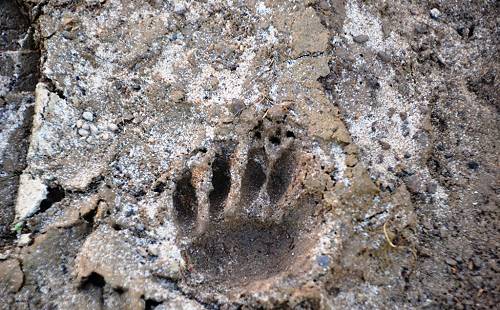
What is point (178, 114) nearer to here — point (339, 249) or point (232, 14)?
point (232, 14)

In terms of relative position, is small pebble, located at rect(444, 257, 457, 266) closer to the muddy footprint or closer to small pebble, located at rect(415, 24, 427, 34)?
the muddy footprint

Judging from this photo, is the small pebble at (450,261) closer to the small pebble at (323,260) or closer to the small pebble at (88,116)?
the small pebble at (323,260)

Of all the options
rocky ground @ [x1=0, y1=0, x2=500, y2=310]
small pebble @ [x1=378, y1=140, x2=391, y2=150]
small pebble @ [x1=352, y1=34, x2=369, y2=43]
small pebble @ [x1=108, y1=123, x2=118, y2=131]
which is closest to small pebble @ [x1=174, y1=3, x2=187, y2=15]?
rocky ground @ [x1=0, y1=0, x2=500, y2=310]

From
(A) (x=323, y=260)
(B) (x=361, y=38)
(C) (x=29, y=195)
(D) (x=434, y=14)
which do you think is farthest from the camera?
(D) (x=434, y=14)

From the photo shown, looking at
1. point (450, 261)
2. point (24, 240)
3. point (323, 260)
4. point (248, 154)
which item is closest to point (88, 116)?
point (24, 240)

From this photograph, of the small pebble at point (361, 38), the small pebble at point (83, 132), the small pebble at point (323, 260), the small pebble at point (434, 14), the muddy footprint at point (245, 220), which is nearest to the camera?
the small pebble at point (323, 260)

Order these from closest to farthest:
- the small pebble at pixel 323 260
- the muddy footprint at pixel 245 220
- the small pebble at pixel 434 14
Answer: the small pebble at pixel 323 260 < the muddy footprint at pixel 245 220 < the small pebble at pixel 434 14

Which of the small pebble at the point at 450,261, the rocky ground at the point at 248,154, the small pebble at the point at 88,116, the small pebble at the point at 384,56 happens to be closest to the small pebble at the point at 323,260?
the rocky ground at the point at 248,154

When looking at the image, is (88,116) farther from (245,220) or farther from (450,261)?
(450,261)
